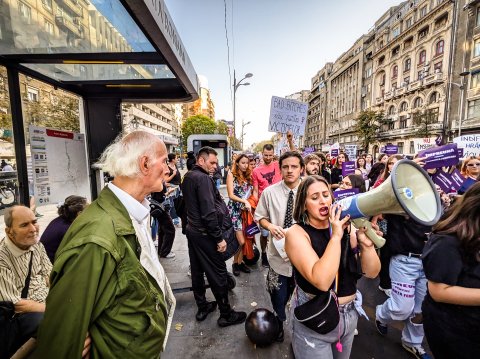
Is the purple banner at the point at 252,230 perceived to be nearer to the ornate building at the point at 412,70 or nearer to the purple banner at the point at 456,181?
the purple banner at the point at 456,181

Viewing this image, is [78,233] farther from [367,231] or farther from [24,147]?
[24,147]

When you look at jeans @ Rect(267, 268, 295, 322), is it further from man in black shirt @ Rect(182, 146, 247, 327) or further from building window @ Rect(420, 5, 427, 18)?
building window @ Rect(420, 5, 427, 18)

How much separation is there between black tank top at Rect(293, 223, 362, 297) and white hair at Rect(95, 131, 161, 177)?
44.6 inches

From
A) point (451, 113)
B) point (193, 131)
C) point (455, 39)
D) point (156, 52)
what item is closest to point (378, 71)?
point (455, 39)

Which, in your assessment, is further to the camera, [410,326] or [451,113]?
[451,113]

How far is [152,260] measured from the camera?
136cm

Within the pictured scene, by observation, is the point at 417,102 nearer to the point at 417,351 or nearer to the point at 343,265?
the point at 417,351

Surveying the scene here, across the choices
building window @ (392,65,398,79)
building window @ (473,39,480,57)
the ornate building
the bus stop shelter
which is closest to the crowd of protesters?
the bus stop shelter

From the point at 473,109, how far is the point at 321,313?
126 ft

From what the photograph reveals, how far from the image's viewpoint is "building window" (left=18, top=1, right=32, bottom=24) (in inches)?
97.4

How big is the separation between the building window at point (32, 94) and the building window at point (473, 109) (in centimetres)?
3822

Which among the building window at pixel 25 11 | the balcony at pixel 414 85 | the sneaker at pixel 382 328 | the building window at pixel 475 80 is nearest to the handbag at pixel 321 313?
the sneaker at pixel 382 328

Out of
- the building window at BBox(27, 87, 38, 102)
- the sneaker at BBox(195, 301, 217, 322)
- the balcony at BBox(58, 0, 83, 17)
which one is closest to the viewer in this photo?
the balcony at BBox(58, 0, 83, 17)

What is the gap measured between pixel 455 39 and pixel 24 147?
43318mm
